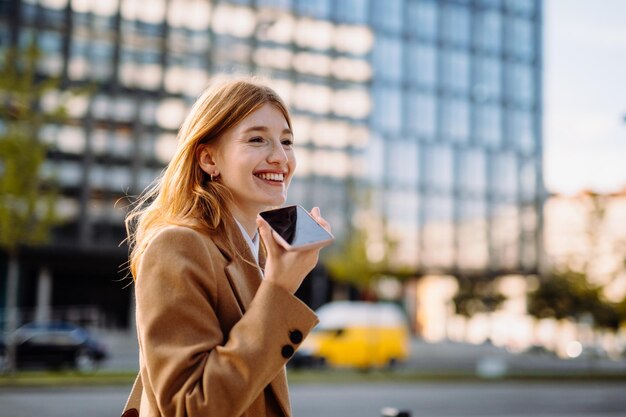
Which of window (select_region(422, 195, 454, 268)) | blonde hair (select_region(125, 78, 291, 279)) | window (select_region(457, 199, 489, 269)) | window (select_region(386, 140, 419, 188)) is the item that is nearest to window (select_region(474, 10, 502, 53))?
window (select_region(386, 140, 419, 188))

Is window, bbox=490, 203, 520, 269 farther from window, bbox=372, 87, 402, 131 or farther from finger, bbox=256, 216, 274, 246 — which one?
finger, bbox=256, 216, 274, 246

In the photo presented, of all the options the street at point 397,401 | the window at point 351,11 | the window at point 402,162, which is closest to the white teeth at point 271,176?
the street at point 397,401

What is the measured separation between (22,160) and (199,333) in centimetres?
1750

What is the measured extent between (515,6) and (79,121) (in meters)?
34.3

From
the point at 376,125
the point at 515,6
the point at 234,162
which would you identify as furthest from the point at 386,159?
the point at 234,162

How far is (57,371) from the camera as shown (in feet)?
71.3

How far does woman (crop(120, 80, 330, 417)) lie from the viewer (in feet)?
5.32

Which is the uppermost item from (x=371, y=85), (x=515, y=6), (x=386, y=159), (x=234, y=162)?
(x=515, y=6)

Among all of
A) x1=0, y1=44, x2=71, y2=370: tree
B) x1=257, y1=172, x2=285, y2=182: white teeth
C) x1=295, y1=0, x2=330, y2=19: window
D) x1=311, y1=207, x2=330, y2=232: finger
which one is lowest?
x1=311, y1=207, x2=330, y2=232: finger

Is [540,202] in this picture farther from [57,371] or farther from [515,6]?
[57,371]

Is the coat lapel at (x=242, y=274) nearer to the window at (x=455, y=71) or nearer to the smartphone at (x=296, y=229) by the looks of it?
the smartphone at (x=296, y=229)

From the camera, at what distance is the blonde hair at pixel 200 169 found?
191 centimetres

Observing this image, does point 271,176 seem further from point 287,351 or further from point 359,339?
point 359,339

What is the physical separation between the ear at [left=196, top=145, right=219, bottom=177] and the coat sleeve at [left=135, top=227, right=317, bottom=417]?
0.89 feet
